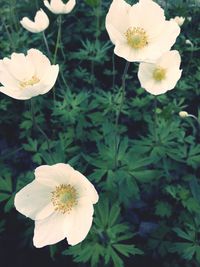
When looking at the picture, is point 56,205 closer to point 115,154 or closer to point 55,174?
point 55,174

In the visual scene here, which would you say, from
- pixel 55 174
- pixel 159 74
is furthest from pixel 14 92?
pixel 159 74

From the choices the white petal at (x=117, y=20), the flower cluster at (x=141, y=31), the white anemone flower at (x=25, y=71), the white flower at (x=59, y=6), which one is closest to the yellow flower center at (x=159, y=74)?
the flower cluster at (x=141, y=31)

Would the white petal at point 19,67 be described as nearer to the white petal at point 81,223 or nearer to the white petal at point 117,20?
the white petal at point 117,20

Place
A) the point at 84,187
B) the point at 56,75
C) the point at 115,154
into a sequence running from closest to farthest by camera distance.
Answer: the point at 84,187 < the point at 56,75 < the point at 115,154

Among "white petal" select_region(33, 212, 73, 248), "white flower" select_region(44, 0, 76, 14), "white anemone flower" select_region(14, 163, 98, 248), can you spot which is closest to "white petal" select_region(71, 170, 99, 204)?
"white anemone flower" select_region(14, 163, 98, 248)

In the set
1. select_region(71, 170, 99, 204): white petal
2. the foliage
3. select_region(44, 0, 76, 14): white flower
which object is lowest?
the foliage

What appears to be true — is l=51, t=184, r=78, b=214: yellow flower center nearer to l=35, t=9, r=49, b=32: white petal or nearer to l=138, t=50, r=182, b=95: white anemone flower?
l=138, t=50, r=182, b=95: white anemone flower
